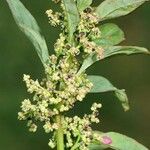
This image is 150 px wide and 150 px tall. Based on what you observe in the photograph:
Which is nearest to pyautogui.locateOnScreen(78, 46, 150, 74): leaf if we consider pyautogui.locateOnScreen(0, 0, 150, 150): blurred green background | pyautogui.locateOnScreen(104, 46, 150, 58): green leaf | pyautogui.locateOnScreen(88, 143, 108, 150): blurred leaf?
pyautogui.locateOnScreen(104, 46, 150, 58): green leaf

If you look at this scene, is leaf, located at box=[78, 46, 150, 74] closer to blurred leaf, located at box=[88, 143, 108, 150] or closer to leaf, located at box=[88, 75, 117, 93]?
leaf, located at box=[88, 75, 117, 93]

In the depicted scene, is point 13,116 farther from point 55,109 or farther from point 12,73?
point 55,109

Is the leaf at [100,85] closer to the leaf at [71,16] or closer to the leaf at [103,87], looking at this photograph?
the leaf at [103,87]

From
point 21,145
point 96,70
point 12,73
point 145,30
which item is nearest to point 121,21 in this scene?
point 145,30

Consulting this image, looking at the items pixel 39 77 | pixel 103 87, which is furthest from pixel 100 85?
pixel 39 77

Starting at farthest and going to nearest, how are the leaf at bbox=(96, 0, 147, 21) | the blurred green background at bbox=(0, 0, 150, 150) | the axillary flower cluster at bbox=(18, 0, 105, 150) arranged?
the blurred green background at bbox=(0, 0, 150, 150)
the leaf at bbox=(96, 0, 147, 21)
the axillary flower cluster at bbox=(18, 0, 105, 150)

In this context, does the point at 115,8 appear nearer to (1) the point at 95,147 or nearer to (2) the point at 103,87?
(2) the point at 103,87
